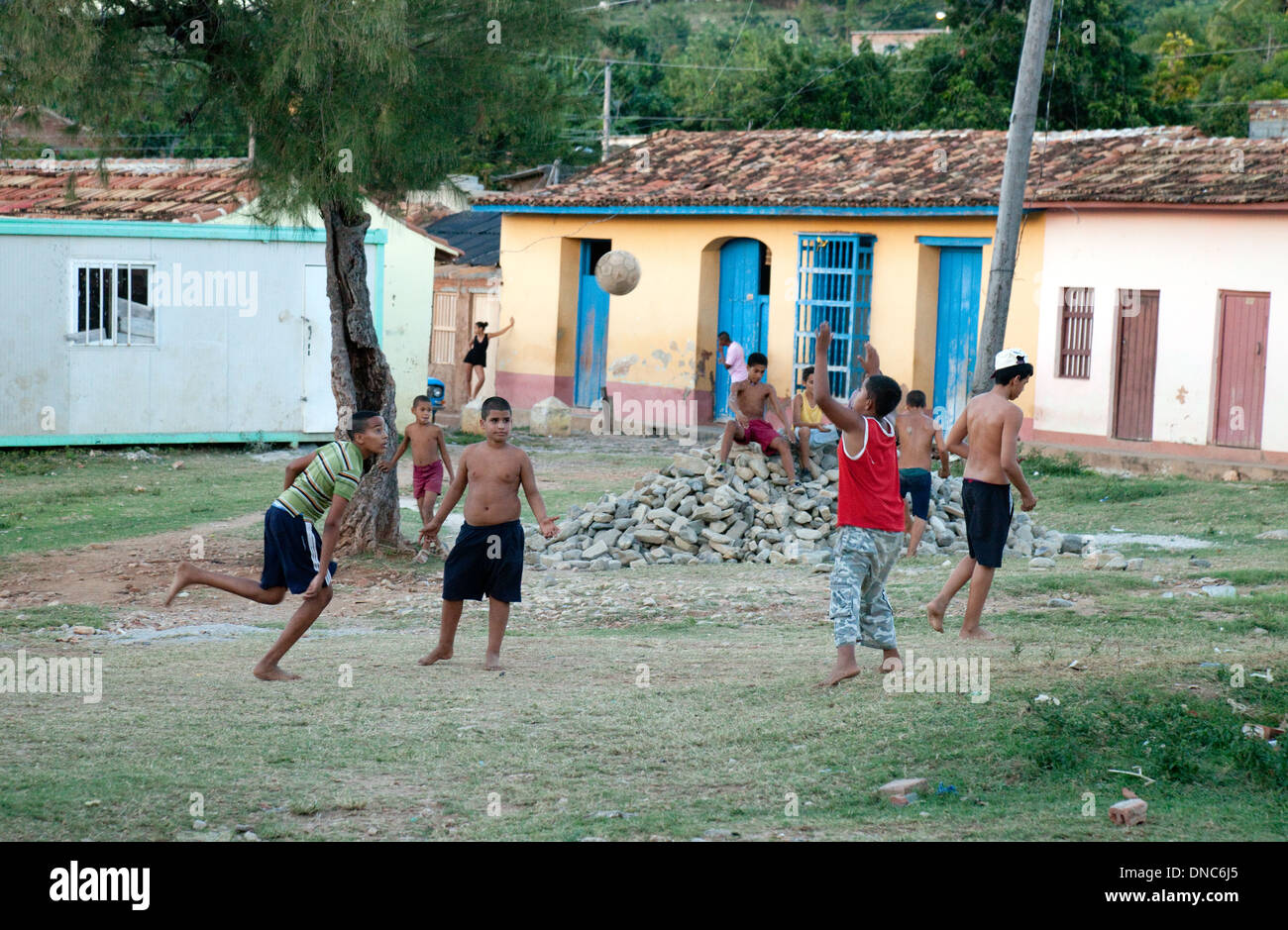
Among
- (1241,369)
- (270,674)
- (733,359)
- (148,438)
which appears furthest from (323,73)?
(1241,369)

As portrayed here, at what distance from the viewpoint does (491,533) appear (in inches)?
313

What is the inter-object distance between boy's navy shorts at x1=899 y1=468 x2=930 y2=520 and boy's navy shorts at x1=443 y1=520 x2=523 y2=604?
5.10m

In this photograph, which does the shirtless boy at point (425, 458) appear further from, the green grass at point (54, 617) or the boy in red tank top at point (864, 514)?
the boy in red tank top at point (864, 514)

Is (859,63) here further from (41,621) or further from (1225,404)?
(41,621)

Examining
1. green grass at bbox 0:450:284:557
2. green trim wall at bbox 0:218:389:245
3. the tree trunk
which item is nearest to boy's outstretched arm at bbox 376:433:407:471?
the tree trunk

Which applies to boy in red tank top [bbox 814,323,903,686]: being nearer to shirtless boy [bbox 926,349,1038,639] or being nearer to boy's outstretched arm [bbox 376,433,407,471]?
shirtless boy [bbox 926,349,1038,639]

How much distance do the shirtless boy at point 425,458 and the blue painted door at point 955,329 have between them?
33.2ft

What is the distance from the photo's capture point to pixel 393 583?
1212cm

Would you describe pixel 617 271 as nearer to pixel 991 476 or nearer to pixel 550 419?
pixel 550 419

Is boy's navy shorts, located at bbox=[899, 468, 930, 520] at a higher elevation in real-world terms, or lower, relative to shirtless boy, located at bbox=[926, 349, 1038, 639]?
lower

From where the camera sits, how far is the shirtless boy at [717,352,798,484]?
14.1 metres

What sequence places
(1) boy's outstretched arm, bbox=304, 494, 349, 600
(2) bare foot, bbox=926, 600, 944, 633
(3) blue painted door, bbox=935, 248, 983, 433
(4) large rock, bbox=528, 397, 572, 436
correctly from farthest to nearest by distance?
(4) large rock, bbox=528, 397, 572, 436 → (3) blue painted door, bbox=935, 248, 983, 433 → (2) bare foot, bbox=926, 600, 944, 633 → (1) boy's outstretched arm, bbox=304, 494, 349, 600

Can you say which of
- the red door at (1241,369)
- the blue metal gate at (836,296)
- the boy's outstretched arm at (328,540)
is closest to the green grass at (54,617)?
the boy's outstretched arm at (328,540)

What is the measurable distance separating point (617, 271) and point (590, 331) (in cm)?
378
